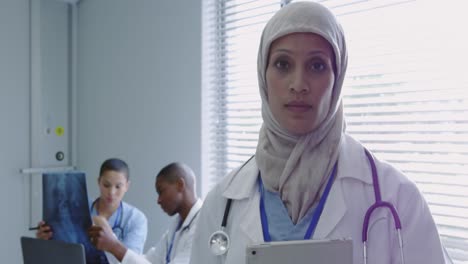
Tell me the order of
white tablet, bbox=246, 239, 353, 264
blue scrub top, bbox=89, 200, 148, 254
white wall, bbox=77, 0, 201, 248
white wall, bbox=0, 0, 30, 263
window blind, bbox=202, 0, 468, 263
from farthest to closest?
1. white wall, bbox=0, 0, 30, 263
2. white wall, bbox=77, 0, 201, 248
3. blue scrub top, bbox=89, 200, 148, 254
4. window blind, bbox=202, 0, 468, 263
5. white tablet, bbox=246, 239, 353, 264

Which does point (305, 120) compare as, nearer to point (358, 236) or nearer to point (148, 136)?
point (358, 236)

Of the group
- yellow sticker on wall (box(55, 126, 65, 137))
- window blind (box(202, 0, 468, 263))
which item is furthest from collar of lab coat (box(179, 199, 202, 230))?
yellow sticker on wall (box(55, 126, 65, 137))

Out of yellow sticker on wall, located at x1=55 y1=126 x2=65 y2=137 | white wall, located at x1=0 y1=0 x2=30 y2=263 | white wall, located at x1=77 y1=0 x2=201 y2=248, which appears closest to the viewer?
white wall, located at x1=77 y1=0 x2=201 y2=248

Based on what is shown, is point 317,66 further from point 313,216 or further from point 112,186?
point 112,186

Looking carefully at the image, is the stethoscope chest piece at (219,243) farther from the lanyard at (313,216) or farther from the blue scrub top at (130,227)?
the blue scrub top at (130,227)

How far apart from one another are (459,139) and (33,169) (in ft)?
8.94

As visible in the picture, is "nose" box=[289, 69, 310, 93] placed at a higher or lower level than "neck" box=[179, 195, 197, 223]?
higher

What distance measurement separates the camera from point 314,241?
832 mm

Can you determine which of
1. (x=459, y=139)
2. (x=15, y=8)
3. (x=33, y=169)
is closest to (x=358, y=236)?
(x=459, y=139)

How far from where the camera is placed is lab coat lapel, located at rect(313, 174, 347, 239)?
919 mm

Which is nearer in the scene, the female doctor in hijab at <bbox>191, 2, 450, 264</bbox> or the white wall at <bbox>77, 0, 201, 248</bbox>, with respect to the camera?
the female doctor in hijab at <bbox>191, 2, 450, 264</bbox>

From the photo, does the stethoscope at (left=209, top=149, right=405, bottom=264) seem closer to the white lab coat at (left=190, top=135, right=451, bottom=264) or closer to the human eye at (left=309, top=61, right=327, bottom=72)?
the white lab coat at (left=190, top=135, right=451, bottom=264)

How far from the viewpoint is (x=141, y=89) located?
9.13 ft

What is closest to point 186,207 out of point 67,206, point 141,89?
point 67,206
